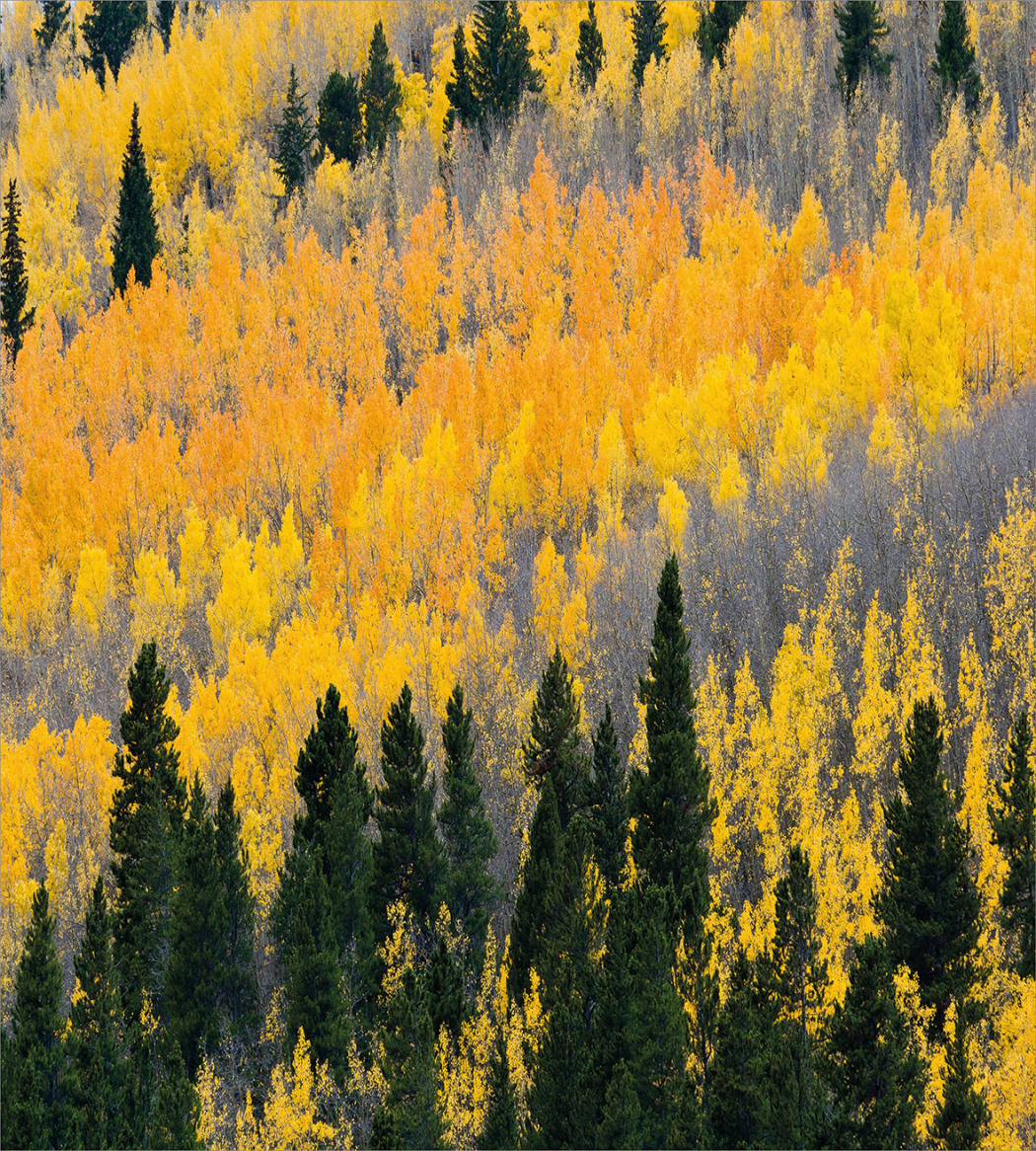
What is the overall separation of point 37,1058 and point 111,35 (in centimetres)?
7073

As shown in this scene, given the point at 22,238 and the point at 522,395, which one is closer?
the point at 522,395

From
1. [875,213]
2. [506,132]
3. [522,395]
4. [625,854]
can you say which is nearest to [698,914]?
[625,854]

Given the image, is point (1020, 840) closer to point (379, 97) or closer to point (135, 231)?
point (135, 231)

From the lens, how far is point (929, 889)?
19.9 metres

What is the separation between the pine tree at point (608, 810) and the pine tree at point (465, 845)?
2371mm

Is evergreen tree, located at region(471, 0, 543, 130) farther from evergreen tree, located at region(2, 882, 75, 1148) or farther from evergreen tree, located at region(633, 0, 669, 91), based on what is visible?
evergreen tree, located at region(2, 882, 75, 1148)

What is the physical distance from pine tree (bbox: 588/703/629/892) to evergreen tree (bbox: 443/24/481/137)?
4294 cm

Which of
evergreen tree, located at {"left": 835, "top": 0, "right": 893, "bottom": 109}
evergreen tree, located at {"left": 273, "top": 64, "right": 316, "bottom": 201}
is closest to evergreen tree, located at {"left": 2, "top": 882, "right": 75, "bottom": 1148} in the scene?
evergreen tree, located at {"left": 273, "top": 64, "right": 316, "bottom": 201}

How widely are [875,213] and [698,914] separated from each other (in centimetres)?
3614

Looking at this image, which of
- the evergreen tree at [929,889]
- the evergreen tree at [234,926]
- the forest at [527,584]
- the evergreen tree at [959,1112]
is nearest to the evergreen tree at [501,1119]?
the forest at [527,584]

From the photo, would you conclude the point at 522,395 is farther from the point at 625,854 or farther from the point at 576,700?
the point at 625,854

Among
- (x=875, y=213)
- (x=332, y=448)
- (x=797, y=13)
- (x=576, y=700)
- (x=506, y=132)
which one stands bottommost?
(x=576, y=700)

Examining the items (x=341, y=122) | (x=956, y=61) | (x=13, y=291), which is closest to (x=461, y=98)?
(x=341, y=122)

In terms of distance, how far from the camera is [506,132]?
193ft
